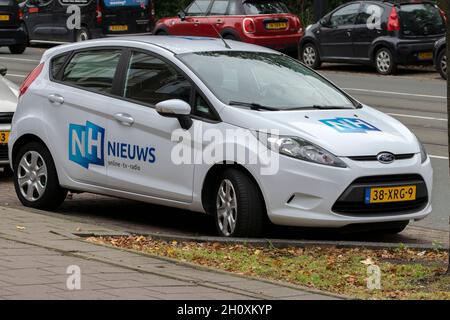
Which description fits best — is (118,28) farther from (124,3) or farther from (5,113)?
(5,113)

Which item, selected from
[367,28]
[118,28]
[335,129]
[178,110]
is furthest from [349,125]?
[118,28]

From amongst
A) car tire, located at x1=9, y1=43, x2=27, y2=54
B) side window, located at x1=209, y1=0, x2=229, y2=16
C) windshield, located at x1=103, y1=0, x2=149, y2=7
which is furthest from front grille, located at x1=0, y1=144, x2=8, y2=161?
windshield, located at x1=103, y1=0, x2=149, y2=7

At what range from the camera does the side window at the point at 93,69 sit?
11055 mm

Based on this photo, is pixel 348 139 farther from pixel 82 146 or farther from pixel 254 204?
pixel 82 146

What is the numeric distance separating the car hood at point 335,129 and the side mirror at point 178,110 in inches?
11.9

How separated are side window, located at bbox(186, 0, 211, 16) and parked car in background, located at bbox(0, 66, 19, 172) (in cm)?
1629

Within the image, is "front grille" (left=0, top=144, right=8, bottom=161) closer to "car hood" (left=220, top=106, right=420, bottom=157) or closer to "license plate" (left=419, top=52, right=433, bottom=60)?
"car hood" (left=220, top=106, right=420, bottom=157)

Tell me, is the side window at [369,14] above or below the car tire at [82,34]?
above

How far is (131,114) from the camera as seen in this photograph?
10555 millimetres

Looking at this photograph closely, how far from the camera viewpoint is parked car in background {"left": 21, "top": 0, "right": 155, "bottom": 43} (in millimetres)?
33969

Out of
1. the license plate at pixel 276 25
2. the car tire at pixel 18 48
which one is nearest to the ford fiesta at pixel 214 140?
the license plate at pixel 276 25

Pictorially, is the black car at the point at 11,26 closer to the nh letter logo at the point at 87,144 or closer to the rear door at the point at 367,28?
the rear door at the point at 367,28

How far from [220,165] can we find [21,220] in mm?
1721
